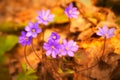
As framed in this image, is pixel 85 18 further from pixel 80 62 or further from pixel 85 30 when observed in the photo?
pixel 80 62

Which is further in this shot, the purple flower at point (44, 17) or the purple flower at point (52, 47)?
the purple flower at point (44, 17)

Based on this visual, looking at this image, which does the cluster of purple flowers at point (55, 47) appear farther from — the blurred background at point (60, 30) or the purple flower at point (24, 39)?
the blurred background at point (60, 30)

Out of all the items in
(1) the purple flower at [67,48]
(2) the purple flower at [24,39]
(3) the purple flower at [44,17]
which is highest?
(3) the purple flower at [44,17]

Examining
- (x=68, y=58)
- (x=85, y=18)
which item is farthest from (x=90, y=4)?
(x=68, y=58)

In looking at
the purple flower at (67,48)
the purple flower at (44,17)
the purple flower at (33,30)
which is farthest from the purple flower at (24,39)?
the purple flower at (67,48)

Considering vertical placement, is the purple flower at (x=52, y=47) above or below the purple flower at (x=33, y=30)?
below

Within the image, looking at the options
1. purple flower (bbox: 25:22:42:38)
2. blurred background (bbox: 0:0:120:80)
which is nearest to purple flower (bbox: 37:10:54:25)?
purple flower (bbox: 25:22:42:38)

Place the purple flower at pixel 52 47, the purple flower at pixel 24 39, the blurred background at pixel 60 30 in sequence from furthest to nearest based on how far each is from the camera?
the blurred background at pixel 60 30 < the purple flower at pixel 24 39 < the purple flower at pixel 52 47

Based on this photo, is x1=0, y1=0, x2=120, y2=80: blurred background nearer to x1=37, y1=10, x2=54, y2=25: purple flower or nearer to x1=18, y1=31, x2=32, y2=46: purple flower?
x1=18, y1=31, x2=32, y2=46: purple flower

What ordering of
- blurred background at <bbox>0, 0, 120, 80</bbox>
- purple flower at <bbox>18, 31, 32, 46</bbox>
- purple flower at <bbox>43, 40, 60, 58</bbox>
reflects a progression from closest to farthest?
purple flower at <bbox>43, 40, 60, 58</bbox> < purple flower at <bbox>18, 31, 32, 46</bbox> < blurred background at <bbox>0, 0, 120, 80</bbox>

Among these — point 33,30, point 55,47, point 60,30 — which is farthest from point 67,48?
point 60,30

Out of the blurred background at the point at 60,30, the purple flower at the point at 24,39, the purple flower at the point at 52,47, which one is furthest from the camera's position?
the blurred background at the point at 60,30
